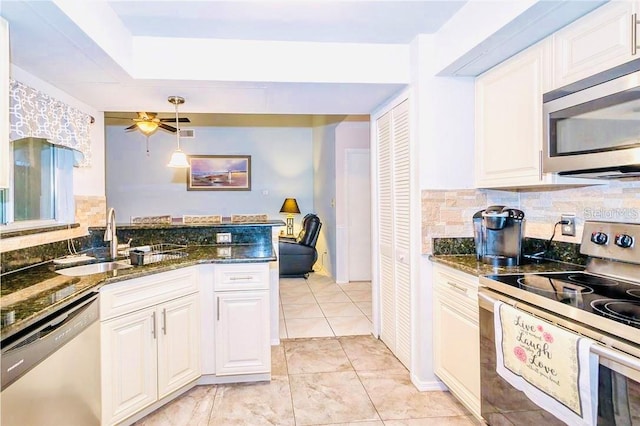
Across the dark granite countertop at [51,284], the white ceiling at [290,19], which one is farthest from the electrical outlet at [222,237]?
the white ceiling at [290,19]

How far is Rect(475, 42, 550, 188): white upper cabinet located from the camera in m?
1.88

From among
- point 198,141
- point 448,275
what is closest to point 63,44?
point 448,275

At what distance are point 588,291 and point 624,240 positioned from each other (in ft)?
1.24

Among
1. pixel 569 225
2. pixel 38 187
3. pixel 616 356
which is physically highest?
pixel 38 187

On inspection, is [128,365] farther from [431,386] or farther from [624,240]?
[624,240]

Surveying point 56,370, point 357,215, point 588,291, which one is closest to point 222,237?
point 56,370

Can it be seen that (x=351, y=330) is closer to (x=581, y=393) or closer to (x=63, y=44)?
(x=581, y=393)

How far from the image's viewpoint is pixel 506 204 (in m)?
2.52

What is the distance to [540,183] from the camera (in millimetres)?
1891

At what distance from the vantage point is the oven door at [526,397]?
1148 mm

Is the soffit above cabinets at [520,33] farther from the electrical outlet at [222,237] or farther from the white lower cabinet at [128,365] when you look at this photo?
the white lower cabinet at [128,365]

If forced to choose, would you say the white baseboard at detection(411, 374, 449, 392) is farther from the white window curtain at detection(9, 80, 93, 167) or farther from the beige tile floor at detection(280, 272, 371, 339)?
the white window curtain at detection(9, 80, 93, 167)

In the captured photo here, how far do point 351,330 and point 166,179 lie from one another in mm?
5445

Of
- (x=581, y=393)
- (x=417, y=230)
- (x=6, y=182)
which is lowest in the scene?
(x=581, y=393)
